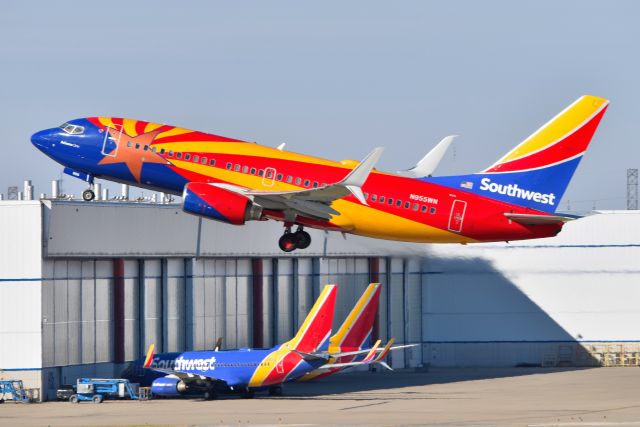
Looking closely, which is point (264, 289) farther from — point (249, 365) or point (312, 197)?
point (312, 197)

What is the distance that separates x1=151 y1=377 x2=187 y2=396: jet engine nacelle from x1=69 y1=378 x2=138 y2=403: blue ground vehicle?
1.68m

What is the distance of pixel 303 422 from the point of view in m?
96.7

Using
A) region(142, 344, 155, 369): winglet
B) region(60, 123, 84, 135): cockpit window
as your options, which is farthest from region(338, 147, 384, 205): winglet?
region(142, 344, 155, 369): winglet

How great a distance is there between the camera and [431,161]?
96688mm

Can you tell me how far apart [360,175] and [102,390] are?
1538 inches

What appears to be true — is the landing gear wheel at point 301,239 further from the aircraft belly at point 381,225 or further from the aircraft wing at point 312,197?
the aircraft belly at point 381,225

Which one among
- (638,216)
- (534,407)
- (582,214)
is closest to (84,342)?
(534,407)

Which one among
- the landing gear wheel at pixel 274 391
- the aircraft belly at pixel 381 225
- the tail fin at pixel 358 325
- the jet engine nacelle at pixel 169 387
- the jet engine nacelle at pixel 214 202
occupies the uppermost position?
the jet engine nacelle at pixel 214 202

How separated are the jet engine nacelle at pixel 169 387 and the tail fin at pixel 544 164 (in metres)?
31.4

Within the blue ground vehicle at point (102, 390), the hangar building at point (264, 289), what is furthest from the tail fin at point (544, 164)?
the hangar building at point (264, 289)

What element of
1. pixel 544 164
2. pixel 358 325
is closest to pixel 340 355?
pixel 358 325

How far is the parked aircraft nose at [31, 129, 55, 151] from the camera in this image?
9294 cm

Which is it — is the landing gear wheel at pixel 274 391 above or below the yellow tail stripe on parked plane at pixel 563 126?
below

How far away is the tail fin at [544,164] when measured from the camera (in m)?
92.9
